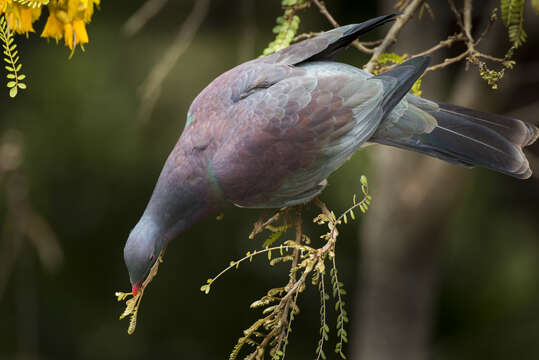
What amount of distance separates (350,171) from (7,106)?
2.48 meters

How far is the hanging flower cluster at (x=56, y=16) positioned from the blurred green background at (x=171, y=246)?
2287 millimetres

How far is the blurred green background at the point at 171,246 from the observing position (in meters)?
4.07

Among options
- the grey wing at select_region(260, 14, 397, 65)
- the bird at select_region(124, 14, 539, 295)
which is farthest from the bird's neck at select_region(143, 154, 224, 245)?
the grey wing at select_region(260, 14, 397, 65)

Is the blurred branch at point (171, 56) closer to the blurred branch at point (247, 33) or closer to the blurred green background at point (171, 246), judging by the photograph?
the blurred branch at point (247, 33)

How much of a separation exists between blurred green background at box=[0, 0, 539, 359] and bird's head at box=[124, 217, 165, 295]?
1.99 m

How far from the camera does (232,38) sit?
4105 mm

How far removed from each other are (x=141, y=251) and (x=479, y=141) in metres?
1.13

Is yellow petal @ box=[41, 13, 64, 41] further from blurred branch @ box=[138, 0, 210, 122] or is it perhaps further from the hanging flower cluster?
blurred branch @ box=[138, 0, 210, 122]

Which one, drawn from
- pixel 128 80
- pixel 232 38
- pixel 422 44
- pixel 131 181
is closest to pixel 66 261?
pixel 131 181

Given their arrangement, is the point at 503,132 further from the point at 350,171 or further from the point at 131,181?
the point at 131,181

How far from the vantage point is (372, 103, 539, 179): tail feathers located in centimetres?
189

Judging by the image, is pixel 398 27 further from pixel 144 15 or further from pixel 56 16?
pixel 144 15

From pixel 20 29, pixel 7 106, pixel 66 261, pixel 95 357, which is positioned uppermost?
pixel 7 106

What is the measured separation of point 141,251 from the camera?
5.60 ft
